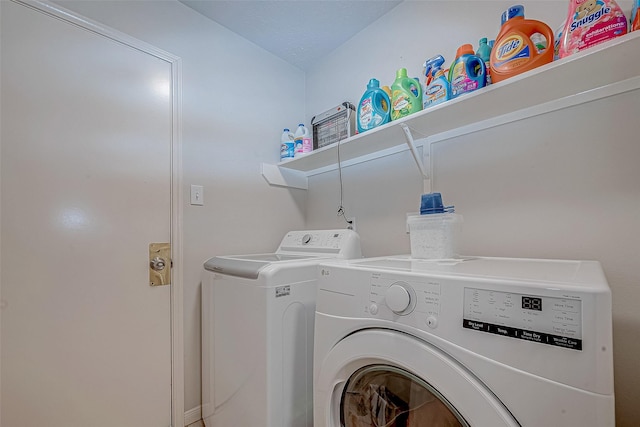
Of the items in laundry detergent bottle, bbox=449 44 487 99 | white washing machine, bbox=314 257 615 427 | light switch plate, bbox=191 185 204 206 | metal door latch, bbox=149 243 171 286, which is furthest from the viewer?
light switch plate, bbox=191 185 204 206

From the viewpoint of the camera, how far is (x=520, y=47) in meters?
0.99

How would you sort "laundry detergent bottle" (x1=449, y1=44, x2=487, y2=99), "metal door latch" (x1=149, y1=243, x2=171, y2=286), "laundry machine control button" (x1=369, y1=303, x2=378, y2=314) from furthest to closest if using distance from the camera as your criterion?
"metal door latch" (x1=149, y1=243, x2=171, y2=286) < "laundry detergent bottle" (x1=449, y1=44, x2=487, y2=99) < "laundry machine control button" (x1=369, y1=303, x2=378, y2=314)

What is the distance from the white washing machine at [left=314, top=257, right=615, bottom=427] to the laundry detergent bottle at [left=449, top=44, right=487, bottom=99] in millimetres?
781

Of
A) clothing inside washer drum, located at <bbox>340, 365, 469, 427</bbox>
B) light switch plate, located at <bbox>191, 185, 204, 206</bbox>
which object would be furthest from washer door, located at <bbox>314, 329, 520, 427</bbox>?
light switch plate, located at <bbox>191, 185, 204, 206</bbox>

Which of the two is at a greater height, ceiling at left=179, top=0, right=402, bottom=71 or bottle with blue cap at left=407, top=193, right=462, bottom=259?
ceiling at left=179, top=0, right=402, bottom=71

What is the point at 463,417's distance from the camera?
23.3 inches

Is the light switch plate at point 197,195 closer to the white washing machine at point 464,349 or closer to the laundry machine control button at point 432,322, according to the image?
the white washing machine at point 464,349

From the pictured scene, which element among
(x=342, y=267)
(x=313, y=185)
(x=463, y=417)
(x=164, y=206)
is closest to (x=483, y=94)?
(x=342, y=267)

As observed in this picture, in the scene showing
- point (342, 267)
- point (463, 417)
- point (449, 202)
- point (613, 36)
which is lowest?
point (463, 417)

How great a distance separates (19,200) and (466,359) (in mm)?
1639

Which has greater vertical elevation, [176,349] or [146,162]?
[146,162]

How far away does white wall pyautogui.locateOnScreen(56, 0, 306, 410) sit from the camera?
154cm

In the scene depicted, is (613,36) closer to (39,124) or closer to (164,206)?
(164,206)

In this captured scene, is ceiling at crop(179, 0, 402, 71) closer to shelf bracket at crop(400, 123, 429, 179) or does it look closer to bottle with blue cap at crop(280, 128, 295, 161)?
bottle with blue cap at crop(280, 128, 295, 161)
